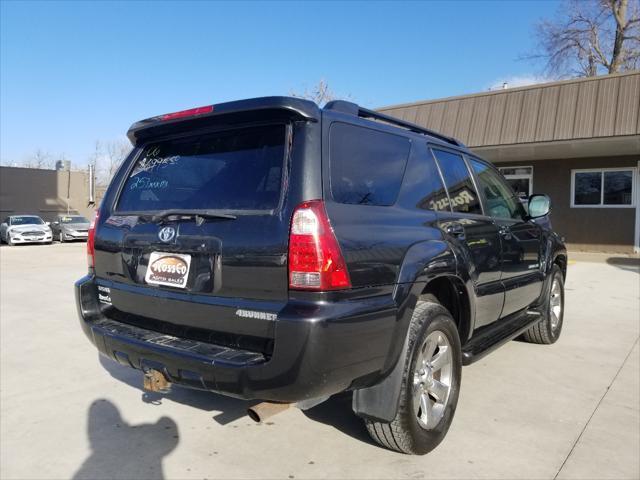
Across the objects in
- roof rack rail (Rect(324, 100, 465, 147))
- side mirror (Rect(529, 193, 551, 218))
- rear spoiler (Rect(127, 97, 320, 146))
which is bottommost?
side mirror (Rect(529, 193, 551, 218))

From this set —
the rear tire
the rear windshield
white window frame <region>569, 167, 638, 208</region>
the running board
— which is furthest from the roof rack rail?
white window frame <region>569, 167, 638, 208</region>

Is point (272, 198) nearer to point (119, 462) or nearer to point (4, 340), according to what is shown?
point (119, 462)

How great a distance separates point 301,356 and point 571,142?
538 inches

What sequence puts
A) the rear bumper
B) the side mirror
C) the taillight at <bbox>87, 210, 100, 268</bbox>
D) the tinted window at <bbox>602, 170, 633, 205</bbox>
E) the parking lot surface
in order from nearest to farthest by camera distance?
the rear bumper → the parking lot surface → the taillight at <bbox>87, 210, 100, 268</bbox> → the side mirror → the tinted window at <bbox>602, 170, 633, 205</bbox>

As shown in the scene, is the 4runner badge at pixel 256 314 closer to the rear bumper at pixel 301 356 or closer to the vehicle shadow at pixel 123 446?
the rear bumper at pixel 301 356

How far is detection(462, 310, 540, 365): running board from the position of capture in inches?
138

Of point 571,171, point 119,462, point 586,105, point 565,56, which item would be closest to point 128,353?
point 119,462

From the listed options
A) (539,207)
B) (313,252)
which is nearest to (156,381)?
(313,252)

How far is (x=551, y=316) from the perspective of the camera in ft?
17.8

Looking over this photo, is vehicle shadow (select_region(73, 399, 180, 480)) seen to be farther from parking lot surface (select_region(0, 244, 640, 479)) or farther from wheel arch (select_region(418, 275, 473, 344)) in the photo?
wheel arch (select_region(418, 275, 473, 344))

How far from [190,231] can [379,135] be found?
4.02ft

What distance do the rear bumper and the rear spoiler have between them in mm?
952

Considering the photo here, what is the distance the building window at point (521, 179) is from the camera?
55.4 feet

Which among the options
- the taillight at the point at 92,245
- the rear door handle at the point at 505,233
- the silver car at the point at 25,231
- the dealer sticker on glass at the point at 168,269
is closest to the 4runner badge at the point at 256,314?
the dealer sticker on glass at the point at 168,269
